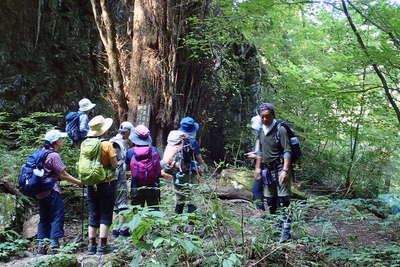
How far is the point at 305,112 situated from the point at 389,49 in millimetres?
5442

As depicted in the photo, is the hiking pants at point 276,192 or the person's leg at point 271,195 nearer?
the hiking pants at point 276,192

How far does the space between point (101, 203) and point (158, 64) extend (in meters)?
4.64

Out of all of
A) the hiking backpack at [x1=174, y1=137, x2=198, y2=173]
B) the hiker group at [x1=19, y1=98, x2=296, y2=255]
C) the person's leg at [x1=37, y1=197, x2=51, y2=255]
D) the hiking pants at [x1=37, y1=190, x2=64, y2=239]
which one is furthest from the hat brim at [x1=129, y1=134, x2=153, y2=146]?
the person's leg at [x1=37, y1=197, x2=51, y2=255]

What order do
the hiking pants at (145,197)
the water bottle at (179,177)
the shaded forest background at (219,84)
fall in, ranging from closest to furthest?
the hiking pants at (145,197) < the water bottle at (179,177) < the shaded forest background at (219,84)

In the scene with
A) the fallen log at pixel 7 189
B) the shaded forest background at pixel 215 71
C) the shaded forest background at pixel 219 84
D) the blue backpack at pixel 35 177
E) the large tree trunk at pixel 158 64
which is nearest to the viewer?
the blue backpack at pixel 35 177

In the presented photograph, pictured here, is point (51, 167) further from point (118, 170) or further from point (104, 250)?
point (104, 250)

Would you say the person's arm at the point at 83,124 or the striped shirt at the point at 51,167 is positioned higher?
the person's arm at the point at 83,124

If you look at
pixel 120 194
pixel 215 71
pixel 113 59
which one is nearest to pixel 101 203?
pixel 120 194

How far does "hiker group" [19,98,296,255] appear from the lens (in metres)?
4.42

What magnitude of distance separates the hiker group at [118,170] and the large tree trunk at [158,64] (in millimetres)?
3133

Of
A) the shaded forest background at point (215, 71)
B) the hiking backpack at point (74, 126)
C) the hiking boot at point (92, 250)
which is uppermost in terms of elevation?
the shaded forest background at point (215, 71)

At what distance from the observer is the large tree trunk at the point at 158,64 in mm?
8328

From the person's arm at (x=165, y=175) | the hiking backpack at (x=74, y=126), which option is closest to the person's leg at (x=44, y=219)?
the hiking backpack at (x=74, y=126)

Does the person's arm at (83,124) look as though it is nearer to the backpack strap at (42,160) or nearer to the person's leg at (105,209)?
the backpack strap at (42,160)
